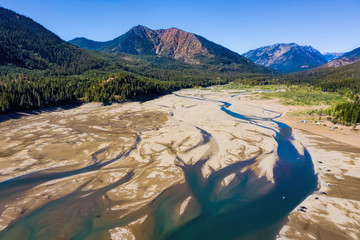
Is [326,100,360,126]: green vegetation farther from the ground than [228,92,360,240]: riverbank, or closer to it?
farther from the ground

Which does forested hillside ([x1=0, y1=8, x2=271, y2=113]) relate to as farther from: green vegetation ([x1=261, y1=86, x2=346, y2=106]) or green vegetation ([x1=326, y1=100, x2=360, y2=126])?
green vegetation ([x1=326, y1=100, x2=360, y2=126])

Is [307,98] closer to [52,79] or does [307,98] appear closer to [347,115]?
[347,115]

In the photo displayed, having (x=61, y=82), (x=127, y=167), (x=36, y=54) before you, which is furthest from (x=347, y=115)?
(x=36, y=54)

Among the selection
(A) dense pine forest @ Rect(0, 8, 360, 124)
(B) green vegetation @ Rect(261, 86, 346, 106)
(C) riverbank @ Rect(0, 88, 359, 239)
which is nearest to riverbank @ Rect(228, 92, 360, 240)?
(C) riverbank @ Rect(0, 88, 359, 239)

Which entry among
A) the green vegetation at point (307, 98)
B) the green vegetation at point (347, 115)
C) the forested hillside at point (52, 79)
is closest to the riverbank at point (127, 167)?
the green vegetation at point (347, 115)

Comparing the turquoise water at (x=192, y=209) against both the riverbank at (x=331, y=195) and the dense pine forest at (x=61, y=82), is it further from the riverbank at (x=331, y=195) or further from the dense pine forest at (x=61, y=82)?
the dense pine forest at (x=61, y=82)

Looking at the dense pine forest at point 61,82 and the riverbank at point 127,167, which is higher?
the dense pine forest at point 61,82

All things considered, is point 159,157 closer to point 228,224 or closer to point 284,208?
point 228,224

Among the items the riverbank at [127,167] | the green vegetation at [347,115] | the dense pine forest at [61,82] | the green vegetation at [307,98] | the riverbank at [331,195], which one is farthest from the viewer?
the green vegetation at [307,98]
